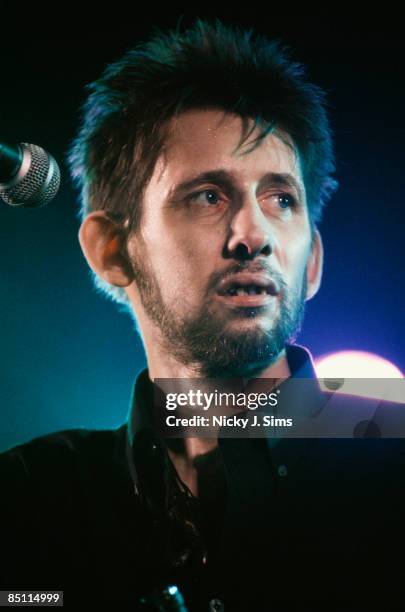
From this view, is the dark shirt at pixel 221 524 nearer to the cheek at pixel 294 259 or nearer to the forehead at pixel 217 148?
the cheek at pixel 294 259

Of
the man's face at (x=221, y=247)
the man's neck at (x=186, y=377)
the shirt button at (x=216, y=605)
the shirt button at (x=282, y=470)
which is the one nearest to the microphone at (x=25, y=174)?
the man's face at (x=221, y=247)

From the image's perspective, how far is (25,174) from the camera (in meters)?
0.93

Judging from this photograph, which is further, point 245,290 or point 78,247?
point 78,247

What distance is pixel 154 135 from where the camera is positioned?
5.03 ft

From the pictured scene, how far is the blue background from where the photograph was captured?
5.41ft

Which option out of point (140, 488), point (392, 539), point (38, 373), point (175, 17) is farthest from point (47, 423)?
point (175, 17)

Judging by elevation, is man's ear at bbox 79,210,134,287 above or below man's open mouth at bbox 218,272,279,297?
above

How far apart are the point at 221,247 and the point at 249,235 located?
0.28 feet

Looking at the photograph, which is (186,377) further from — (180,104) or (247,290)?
(180,104)

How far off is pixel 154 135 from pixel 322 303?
2.52ft

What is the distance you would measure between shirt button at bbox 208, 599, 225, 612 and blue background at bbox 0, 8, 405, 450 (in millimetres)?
623

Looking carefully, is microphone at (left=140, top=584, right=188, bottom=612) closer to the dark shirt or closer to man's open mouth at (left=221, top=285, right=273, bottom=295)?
the dark shirt

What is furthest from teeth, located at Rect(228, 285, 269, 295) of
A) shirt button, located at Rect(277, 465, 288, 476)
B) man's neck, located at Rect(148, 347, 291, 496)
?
shirt button, located at Rect(277, 465, 288, 476)

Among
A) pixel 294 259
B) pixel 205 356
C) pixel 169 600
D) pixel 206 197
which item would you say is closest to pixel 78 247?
pixel 206 197
